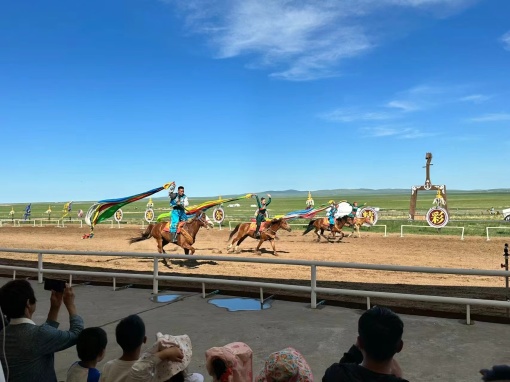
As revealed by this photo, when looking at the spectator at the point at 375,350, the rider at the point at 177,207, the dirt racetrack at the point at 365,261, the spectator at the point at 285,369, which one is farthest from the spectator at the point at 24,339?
the rider at the point at 177,207

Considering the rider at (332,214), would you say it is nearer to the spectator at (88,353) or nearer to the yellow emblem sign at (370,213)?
the yellow emblem sign at (370,213)

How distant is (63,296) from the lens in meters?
3.13

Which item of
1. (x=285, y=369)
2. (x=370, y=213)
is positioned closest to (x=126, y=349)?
(x=285, y=369)

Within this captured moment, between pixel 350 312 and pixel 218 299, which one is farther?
pixel 218 299

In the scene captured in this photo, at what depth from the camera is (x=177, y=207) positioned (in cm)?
1513

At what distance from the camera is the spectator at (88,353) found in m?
2.95

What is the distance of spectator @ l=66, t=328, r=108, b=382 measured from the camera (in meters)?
2.95

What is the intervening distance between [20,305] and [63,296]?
31 cm

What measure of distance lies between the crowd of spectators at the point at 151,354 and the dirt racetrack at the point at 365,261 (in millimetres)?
5052

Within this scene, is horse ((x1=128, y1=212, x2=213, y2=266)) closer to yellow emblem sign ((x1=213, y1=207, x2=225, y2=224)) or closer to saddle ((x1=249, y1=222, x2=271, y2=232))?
saddle ((x1=249, y1=222, x2=271, y2=232))

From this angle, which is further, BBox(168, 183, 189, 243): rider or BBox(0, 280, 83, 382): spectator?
BBox(168, 183, 189, 243): rider

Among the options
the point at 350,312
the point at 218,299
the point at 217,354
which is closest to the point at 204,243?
the point at 218,299

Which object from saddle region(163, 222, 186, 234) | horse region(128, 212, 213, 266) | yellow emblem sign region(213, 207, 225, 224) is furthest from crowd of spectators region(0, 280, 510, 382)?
yellow emblem sign region(213, 207, 225, 224)

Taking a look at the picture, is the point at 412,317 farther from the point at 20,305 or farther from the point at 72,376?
the point at 20,305
